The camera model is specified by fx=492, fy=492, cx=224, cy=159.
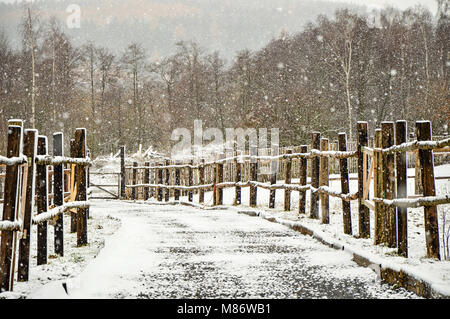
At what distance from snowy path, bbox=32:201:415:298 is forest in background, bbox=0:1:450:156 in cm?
2031

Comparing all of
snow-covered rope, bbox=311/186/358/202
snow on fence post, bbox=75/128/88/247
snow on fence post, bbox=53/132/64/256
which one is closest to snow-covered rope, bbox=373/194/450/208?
snow-covered rope, bbox=311/186/358/202

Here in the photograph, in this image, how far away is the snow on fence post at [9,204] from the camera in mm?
3648

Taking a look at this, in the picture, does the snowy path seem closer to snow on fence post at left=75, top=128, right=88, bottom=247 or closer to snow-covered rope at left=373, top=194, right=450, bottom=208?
snow on fence post at left=75, top=128, right=88, bottom=247

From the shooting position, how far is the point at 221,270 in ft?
15.3

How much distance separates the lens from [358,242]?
19.3 feet

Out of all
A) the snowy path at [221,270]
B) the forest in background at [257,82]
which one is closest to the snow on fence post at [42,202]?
the snowy path at [221,270]

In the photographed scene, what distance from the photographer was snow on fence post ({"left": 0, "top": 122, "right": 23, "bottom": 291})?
3648 mm

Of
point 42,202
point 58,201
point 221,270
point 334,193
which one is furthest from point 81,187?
point 334,193

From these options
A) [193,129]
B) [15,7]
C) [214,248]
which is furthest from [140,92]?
[214,248]

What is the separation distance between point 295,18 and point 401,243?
296 feet

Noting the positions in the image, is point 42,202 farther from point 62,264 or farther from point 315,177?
point 315,177

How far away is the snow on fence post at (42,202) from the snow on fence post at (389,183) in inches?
143

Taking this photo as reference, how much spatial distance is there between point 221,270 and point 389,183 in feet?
7.08
